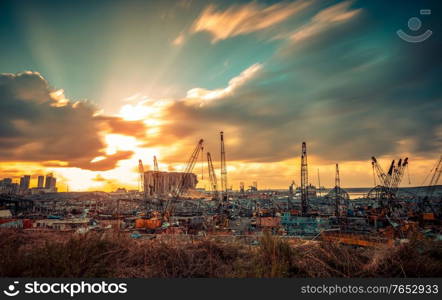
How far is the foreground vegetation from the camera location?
19.0 ft

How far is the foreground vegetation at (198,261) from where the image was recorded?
5801 millimetres

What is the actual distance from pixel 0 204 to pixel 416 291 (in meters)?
92.1

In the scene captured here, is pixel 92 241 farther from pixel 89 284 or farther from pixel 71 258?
pixel 89 284

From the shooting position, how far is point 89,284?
16.6ft

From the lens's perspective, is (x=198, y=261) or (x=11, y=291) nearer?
(x=11, y=291)

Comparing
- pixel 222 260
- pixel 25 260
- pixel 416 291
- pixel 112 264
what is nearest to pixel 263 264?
pixel 222 260

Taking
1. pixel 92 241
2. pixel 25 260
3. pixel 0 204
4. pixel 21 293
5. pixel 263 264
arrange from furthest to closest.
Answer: pixel 0 204 → pixel 92 241 → pixel 263 264 → pixel 25 260 → pixel 21 293

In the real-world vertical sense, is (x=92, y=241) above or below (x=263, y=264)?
above

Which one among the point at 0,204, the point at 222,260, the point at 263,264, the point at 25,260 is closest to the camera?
the point at 25,260

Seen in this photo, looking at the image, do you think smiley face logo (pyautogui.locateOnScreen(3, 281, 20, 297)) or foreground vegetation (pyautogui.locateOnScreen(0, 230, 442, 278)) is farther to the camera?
foreground vegetation (pyautogui.locateOnScreen(0, 230, 442, 278))

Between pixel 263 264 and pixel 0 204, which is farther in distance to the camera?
pixel 0 204

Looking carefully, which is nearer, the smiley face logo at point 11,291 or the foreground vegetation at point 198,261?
the smiley face logo at point 11,291

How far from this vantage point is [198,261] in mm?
6785

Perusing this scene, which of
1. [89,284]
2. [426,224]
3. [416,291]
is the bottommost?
[426,224]
